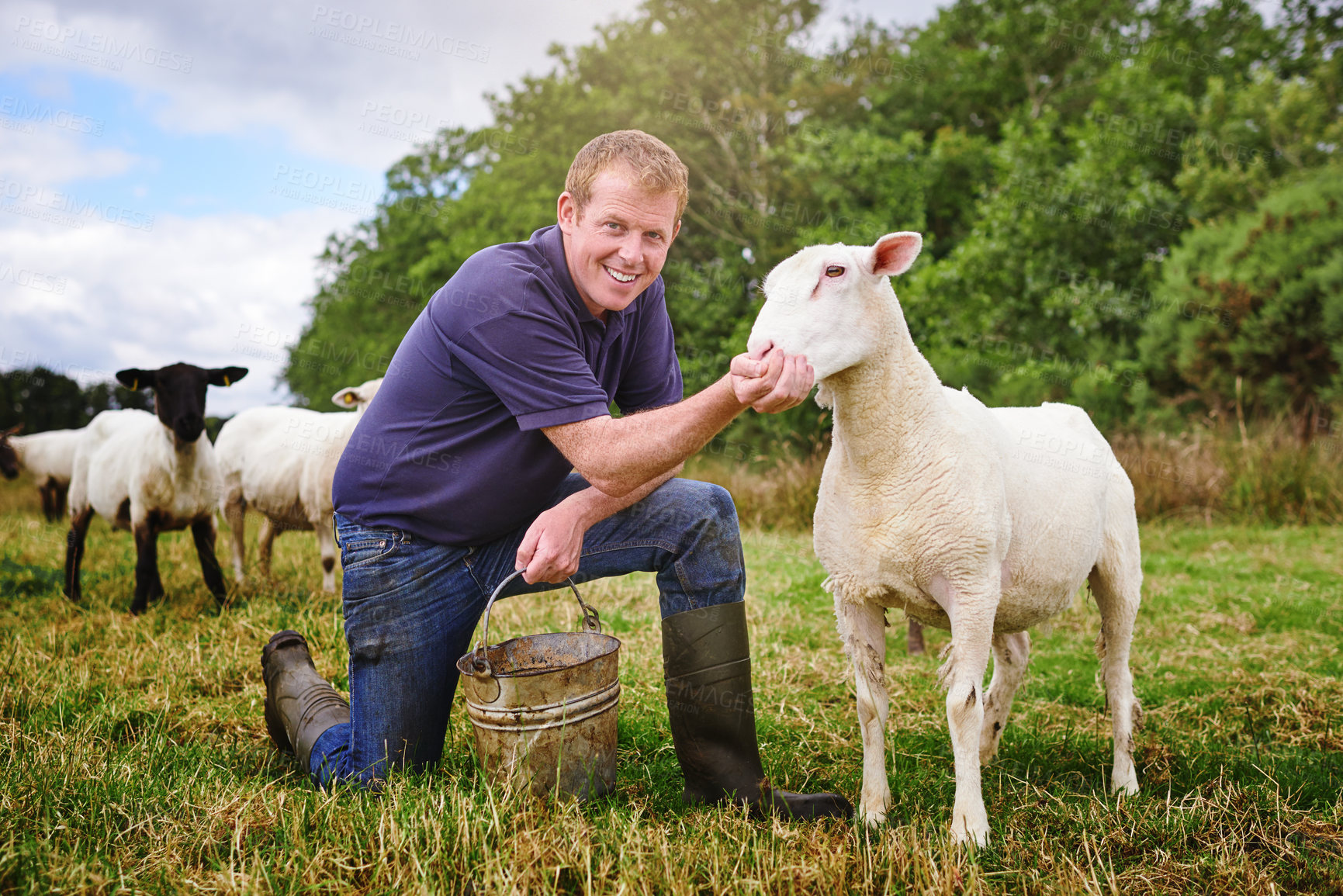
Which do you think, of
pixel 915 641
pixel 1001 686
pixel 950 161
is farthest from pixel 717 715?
pixel 950 161

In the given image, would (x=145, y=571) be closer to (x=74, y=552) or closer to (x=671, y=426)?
(x=74, y=552)

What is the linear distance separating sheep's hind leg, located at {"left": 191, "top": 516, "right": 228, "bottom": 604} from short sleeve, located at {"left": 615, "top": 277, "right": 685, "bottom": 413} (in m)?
4.53

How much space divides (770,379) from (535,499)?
3.78ft

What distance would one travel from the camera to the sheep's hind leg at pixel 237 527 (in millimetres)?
7613

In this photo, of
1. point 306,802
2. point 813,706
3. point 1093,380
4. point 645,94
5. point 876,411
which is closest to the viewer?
point 306,802

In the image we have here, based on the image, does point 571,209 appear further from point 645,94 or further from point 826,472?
point 645,94

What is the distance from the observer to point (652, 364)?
324 cm

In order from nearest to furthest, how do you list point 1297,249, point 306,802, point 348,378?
point 306,802, point 1297,249, point 348,378

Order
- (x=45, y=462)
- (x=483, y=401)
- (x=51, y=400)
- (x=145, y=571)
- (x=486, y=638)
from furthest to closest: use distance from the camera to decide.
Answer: (x=51, y=400) < (x=45, y=462) < (x=145, y=571) < (x=483, y=401) < (x=486, y=638)

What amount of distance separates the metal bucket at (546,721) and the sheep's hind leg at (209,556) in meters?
4.47

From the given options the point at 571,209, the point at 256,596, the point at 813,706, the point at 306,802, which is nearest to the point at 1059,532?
the point at 813,706

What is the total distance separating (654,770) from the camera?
3125mm

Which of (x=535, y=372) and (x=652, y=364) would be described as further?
(x=652, y=364)

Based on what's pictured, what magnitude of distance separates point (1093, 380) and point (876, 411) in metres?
12.1
